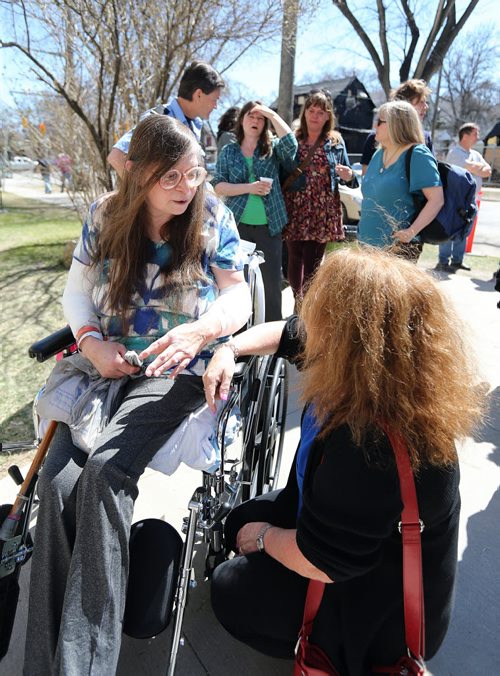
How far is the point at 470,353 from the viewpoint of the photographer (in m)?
1.25

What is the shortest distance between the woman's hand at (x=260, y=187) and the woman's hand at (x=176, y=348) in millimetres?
1993

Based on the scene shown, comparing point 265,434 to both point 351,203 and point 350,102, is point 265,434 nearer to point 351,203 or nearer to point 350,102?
point 351,203

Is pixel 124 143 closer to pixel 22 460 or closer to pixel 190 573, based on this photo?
pixel 22 460

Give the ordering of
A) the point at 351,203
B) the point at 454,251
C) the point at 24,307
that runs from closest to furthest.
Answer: the point at 24,307 → the point at 454,251 → the point at 351,203

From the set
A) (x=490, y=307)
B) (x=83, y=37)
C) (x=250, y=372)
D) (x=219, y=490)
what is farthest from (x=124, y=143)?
(x=490, y=307)

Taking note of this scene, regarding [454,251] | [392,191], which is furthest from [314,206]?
[454,251]

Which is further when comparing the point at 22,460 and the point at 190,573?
the point at 22,460

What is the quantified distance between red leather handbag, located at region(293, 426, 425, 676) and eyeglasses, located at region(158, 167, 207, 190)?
3.44 feet

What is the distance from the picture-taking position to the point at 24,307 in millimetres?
5094

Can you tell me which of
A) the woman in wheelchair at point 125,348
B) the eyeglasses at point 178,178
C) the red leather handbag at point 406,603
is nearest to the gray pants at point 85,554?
the woman in wheelchair at point 125,348

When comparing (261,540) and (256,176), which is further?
(256,176)

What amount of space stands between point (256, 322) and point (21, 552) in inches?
50.9

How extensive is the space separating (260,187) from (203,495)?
2406 millimetres

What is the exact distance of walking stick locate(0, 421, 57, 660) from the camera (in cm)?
154
